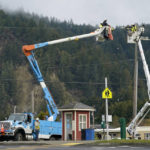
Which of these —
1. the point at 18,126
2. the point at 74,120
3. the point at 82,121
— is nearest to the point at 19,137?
the point at 18,126

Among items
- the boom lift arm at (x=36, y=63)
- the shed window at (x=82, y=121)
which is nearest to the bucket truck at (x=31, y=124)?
the boom lift arm at (x=36, y=63)

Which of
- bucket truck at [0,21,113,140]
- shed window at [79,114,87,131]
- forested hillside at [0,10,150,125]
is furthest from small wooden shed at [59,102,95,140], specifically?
forested hillside at [0,10,150,125]

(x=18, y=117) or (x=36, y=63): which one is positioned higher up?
(x=36, y=63)

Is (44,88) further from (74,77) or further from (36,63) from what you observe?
(74,77)

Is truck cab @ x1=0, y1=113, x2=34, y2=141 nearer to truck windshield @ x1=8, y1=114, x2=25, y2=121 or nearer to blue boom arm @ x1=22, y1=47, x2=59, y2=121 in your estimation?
truck windshield @ x1=8, y1=114, x2=25, y2=121

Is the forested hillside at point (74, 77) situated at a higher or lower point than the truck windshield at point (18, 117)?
higher

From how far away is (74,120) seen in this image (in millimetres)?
37969

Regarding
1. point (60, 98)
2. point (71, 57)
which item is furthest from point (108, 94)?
point (71, 57)

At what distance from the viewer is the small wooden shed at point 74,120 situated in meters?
38.1

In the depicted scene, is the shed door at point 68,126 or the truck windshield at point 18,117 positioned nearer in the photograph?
the truck windshield at point 18,117

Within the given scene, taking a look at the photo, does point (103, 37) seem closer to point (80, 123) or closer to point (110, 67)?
point (80, 123)

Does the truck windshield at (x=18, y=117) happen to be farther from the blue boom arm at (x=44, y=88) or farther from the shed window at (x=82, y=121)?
the blue boom arm at (x=44, y=88)

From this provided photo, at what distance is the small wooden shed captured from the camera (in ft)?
125

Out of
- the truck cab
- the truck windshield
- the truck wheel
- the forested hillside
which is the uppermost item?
the forested hillside
